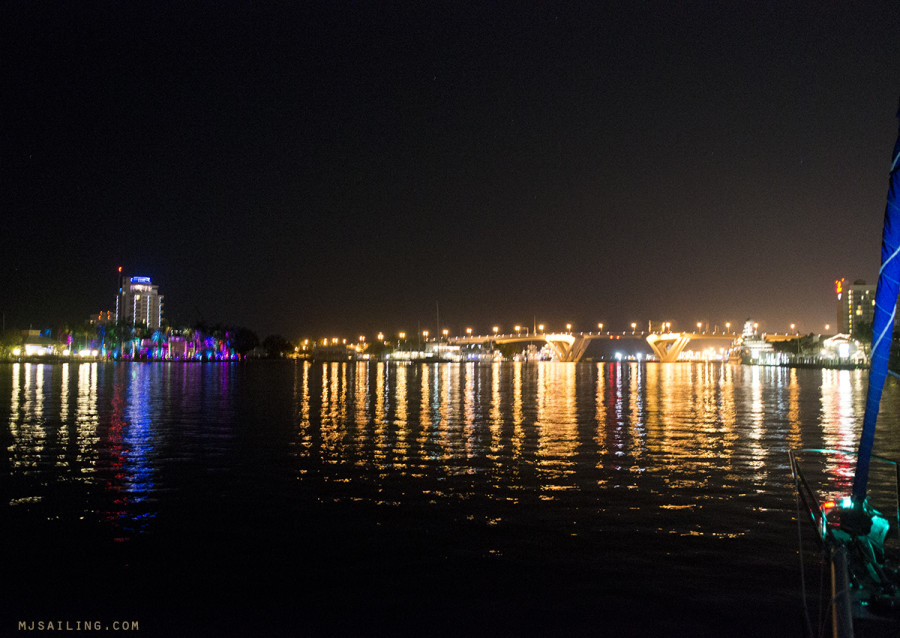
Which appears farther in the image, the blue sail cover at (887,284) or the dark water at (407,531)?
the dark water at (407,531)

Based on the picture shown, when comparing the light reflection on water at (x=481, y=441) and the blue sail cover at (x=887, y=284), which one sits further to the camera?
the light reflection on water at (x=481, y=441)

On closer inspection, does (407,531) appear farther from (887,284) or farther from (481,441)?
(481,441)

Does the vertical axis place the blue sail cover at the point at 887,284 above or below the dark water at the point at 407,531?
above

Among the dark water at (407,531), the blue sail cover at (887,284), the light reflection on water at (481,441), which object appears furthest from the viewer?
the light reflection on water at (481,441)

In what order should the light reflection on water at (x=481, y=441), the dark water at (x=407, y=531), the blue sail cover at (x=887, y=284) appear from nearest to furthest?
1. the blue sail cover at (x=887, y=284)
2. the dark water at (x=407, y=531)
3. the light reflection on water at (x=481, y=441)

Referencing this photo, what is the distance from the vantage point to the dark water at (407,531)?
7.86 m

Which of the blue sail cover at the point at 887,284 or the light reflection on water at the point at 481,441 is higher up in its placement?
the blue sail cover at the point at 887,284

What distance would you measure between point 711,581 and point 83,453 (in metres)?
15.7

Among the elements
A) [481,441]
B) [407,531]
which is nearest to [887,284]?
[407,531]

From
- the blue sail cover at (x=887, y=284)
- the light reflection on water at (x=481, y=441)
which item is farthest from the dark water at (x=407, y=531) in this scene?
the blue sail cover at (x=887, y=284)

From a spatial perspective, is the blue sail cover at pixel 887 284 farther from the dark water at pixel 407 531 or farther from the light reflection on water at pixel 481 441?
the light reflection on water at pixel 481 441

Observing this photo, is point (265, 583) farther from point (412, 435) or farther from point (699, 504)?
point (412, 435)

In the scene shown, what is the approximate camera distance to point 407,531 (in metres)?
11.2

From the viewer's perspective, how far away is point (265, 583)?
884 cm
